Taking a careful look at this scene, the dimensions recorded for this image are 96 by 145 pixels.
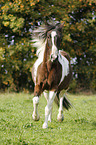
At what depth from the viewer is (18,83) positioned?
16500mm

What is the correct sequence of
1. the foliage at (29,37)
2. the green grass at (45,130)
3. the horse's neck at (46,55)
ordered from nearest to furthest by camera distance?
the green grass at (45,130) → the horse's neck at (46,55) → the foliage at (29,37)

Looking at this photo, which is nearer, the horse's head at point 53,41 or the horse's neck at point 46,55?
the horse's head at point 53,41

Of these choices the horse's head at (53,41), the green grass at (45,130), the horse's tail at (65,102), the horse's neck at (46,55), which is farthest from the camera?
the horse's tail at (65,102)

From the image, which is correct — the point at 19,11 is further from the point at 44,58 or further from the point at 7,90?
the point at 44,58

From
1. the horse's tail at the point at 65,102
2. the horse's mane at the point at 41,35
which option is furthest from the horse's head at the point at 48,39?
the horse's tail at the point at 65,102

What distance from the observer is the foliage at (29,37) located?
1479 cm

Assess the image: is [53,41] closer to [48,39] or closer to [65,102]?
[48,39]

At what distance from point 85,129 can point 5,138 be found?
2610 mm

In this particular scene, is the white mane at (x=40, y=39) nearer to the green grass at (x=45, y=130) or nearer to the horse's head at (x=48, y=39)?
the horse's head at (x=48, y=39)

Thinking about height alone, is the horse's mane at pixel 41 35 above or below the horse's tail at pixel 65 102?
above

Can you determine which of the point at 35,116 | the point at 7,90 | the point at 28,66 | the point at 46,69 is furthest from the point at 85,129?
the point at 7,90

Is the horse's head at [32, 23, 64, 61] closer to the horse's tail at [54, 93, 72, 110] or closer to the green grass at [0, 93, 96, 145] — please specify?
the green grass at [0, 93, 96, 145]

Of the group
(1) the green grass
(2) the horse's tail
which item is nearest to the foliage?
(2) the horse's tail

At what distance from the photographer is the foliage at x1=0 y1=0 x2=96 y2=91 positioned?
14.8 metres
